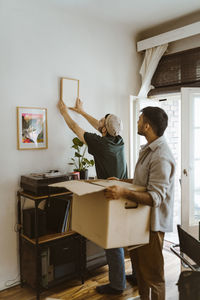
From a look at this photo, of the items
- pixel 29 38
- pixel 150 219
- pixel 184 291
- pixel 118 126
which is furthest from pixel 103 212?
pixel 29 38

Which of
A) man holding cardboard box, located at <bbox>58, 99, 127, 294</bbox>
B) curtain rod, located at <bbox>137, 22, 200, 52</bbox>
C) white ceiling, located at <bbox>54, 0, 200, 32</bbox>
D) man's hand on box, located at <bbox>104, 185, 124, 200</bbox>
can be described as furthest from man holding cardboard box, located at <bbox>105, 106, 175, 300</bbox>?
curtain rod, located at <bbox>137, 22, 200, 52</bbox>

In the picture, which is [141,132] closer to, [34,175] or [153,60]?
[34,175]

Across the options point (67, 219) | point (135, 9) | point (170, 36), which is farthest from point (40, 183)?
point (170, 36)

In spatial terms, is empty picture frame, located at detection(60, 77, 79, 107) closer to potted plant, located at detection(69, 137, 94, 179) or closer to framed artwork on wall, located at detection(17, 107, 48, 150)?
framed artwork on wall, located at detection(17, 107, 48, 150)

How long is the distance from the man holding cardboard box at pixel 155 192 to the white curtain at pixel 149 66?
1.91m

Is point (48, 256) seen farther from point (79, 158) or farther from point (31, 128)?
point (31, 128)

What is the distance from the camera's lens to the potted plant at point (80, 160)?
9.59 feet

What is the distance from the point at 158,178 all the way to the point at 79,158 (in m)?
1.50

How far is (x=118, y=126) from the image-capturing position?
2529 millimetres

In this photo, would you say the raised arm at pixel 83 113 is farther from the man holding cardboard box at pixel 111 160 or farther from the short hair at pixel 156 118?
the short hair at pixel 156 118

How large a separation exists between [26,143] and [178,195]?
3175 mm

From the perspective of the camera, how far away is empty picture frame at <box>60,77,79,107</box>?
2.98 metres

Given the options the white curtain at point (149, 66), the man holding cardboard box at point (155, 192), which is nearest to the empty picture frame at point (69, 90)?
the white curtain at point (149, 66)

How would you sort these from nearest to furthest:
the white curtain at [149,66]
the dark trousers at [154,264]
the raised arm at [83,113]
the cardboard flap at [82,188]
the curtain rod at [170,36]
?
the cardboard flap at [82,188]
the dark trousers at [154,264]
the raised arm at [83,113]
the curtain rod at [170,36]
the white curtain at [149,66]
